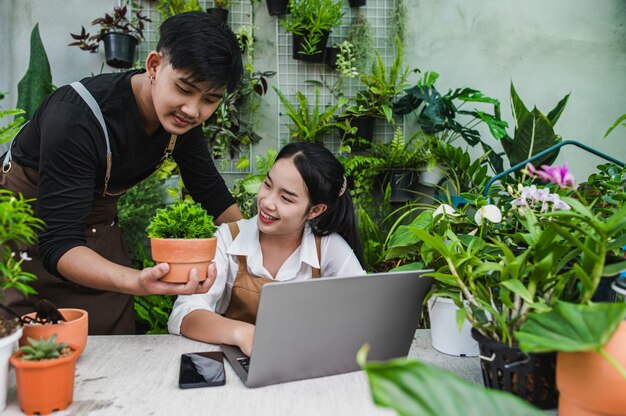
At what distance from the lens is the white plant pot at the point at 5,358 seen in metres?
0.89

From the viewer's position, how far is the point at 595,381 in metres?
0.75

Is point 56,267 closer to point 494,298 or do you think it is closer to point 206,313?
point 206,313

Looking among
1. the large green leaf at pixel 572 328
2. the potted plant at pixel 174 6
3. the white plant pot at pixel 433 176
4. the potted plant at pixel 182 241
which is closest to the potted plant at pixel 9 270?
the potted plant at pixel 182 241

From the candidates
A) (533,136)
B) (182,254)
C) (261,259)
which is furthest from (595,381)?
(533,136)

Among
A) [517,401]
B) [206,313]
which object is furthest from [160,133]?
[517,401]

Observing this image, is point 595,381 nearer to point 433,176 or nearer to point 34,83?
point 433,176

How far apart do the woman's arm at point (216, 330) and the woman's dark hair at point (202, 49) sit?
611 millimetres

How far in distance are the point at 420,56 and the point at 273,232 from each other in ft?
7.09

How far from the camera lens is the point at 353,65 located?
3289 millimetres

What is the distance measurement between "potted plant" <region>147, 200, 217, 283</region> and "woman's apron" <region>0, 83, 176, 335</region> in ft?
1.54

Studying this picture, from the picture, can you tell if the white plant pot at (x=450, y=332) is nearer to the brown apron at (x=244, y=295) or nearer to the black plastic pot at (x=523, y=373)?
the black plastic pot at (x=523, y=373)

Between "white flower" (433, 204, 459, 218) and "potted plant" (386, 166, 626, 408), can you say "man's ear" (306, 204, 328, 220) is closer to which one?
"white flower" (433, 204, 459, 218)

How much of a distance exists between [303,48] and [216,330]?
2.26m

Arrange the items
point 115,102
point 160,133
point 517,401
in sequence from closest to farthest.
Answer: point 517,401, point 115,102, point 160,133
